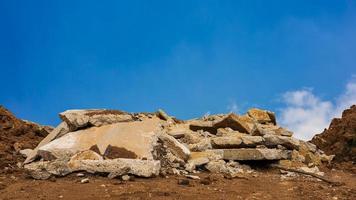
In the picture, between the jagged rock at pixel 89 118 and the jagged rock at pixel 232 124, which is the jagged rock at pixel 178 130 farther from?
the jagged rock at pixel 89 118

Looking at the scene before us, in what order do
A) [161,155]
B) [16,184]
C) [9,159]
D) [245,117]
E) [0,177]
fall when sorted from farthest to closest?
[245,117]
[9,159]
[161,155]
[0,177]
[16,184]

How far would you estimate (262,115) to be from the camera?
21125 mm

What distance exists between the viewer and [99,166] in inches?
476

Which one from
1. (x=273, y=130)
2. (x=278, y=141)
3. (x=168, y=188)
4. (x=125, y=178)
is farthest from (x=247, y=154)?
(x=273, y=130)

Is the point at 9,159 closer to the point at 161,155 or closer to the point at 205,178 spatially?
the point at 161,155

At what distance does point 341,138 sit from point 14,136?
12431 mm

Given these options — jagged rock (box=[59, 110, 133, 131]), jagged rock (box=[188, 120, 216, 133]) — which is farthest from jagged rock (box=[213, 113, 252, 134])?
jagged rock (box=[59, 110, 133, 131])

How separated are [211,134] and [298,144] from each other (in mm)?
2982

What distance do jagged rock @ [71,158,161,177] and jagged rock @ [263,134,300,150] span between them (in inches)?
212

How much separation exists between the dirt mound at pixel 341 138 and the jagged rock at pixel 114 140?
8448 millimetres

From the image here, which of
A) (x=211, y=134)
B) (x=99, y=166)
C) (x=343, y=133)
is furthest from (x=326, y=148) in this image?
(x=99, y=166)

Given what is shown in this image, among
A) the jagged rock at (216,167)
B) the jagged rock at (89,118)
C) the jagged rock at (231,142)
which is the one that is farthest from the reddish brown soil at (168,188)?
the jagged rock at (89,118)

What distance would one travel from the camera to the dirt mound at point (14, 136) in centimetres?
1473

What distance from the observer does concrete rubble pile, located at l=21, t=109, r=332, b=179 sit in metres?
12.3
